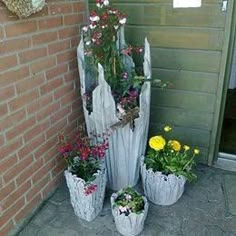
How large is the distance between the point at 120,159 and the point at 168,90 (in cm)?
65

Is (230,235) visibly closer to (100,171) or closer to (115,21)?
(100,171)

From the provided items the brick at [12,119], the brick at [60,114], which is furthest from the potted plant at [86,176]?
the brick at [12,119]

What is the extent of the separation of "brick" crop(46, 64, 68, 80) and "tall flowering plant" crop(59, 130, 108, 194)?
0.44 m

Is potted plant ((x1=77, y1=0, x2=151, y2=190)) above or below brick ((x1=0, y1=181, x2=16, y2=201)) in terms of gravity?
above

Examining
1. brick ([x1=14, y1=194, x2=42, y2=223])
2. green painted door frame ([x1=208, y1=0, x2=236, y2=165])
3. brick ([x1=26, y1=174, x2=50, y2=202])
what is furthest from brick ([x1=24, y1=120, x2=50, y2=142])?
green painted door frame ([x1=208, y1=0, x2=236, y2=165])

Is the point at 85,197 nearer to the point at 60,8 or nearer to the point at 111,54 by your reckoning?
the point at 111,54

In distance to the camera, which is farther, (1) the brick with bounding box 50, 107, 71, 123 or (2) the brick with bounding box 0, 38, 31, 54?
(1) the brick with bounding box 50, 107, 71, 123

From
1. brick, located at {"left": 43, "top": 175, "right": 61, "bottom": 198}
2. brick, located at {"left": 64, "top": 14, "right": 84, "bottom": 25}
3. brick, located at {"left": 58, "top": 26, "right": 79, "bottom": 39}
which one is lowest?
brick, located at {"left": 43, "top": 175, "right": 61, "bottom": 198}

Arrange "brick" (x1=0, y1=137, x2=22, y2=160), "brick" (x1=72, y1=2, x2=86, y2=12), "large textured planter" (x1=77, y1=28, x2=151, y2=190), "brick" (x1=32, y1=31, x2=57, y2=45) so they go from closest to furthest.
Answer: "brick" (x1=0, y1=137, x2=22, y2=160) → "brick" (x1=32, y1=31, x2=57, y2=45) → "large textured planter" (x1=77, y1=28, x2=151, y2=190) → "brick" (x1=72, y1=2, x2=86, y2=12)

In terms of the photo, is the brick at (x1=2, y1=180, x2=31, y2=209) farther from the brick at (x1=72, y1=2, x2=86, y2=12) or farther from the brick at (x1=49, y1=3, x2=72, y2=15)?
the brick at (x1=72, y1=2, x2=86, y2=12)

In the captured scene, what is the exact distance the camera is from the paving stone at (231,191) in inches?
80.4

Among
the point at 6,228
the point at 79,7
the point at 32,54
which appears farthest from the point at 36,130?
the point at 79,7

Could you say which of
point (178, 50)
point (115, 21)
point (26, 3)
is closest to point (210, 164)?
point (178, 50)

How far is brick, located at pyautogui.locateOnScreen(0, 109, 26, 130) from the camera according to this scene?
1.64m
